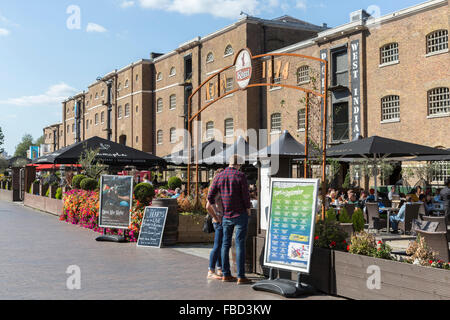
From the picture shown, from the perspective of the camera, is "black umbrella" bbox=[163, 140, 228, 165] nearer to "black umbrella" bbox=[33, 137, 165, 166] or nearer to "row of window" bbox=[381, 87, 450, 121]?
"black umbrella" bbox=[33, 137, 165, 166]

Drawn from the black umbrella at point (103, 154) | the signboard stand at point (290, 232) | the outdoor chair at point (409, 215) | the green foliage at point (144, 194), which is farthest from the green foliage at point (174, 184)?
the signboard stand at point (290, 232)

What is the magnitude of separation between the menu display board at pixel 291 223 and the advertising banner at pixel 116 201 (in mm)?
5731

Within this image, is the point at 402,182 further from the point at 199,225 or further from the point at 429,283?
the point at 429,283

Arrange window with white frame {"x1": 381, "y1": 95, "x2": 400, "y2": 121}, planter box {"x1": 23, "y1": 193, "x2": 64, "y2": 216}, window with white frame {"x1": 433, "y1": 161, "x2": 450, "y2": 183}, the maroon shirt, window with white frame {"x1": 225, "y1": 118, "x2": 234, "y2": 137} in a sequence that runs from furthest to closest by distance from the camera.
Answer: window with white frame {"x1": 225, "y1": 118, "x2": 234, "y2": 137} → window with white frame {"x1": 381, "y1": 95, "x2": 400, "y2": 121} → window with white frame {"x1": 433, "y1": 161, "x2": 450, "y2": 183} → planter box {"x1": 23, "y1": 193, "x2": 64, "y2": 216} → the maroon shirt

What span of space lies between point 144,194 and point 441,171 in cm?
1666

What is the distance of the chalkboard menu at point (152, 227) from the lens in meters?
10.7

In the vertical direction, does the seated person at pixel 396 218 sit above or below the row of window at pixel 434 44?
below

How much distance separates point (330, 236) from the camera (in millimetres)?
6688

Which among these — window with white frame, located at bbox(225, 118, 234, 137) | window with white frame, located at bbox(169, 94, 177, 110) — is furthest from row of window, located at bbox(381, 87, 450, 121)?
window with white frame, located at bbox(169, 94, 177, 110)

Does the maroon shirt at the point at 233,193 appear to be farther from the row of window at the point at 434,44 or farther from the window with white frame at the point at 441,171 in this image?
the row of window at the point at 434,44

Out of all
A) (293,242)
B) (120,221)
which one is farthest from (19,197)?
(293,242)

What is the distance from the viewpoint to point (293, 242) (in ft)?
21.5

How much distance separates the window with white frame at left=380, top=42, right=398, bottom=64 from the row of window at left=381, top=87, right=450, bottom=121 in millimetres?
1889

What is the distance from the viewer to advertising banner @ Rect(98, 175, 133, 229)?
11922mm
